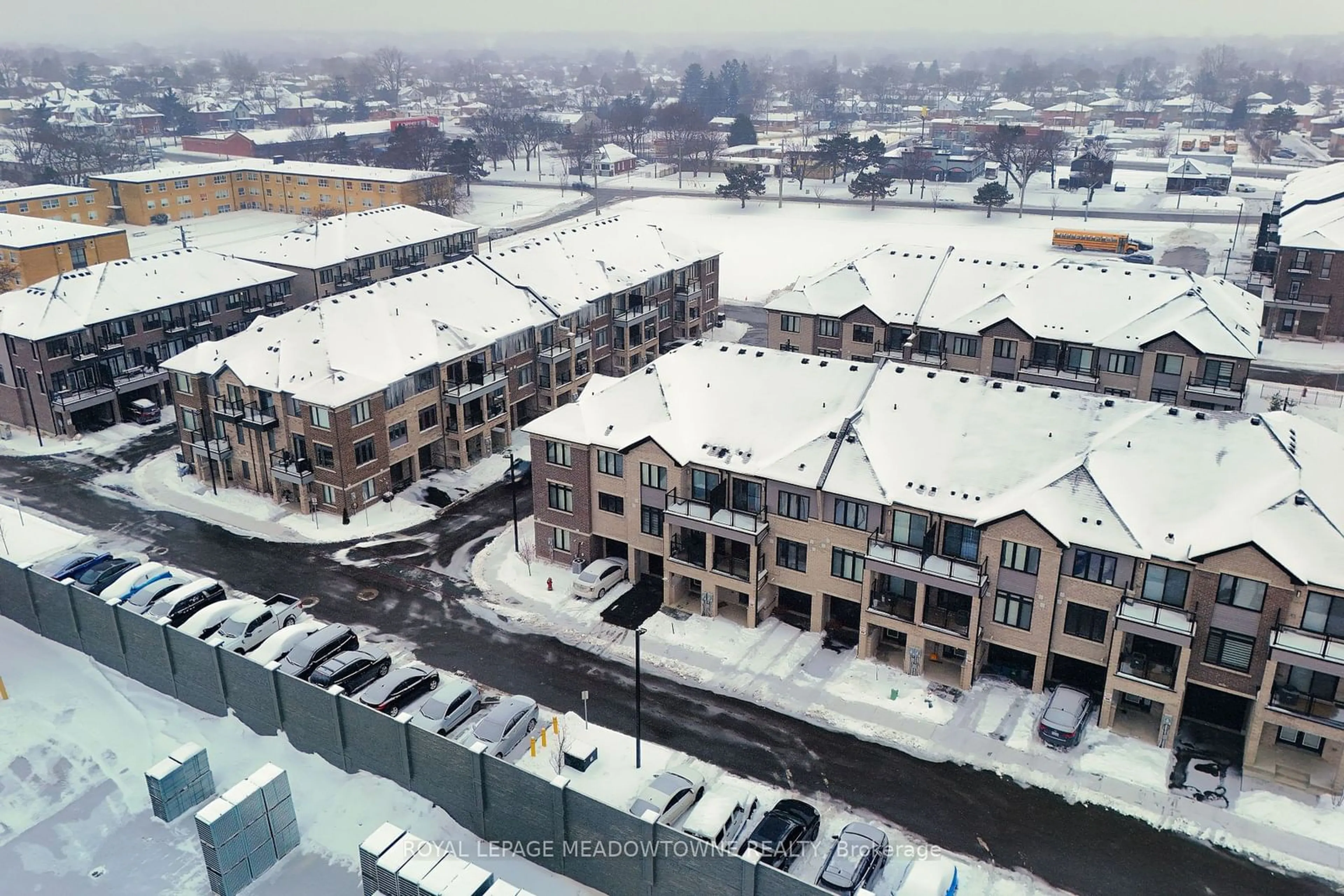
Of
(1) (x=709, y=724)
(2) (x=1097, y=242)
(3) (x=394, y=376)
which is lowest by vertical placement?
(1) (x=709, y=724)

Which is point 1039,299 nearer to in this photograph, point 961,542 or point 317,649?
point 961,542

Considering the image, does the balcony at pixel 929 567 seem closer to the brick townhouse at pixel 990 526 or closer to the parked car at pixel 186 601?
the brick townhouse at pixel 990 526

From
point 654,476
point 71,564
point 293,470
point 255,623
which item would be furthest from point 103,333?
point 654,476

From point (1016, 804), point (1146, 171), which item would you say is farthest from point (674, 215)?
point (1016, 804)

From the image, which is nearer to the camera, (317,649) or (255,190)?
(317,649)

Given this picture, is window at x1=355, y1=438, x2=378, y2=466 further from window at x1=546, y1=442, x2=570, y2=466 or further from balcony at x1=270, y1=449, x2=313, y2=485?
window at x1=546, y1=442, x2=570, y2=466

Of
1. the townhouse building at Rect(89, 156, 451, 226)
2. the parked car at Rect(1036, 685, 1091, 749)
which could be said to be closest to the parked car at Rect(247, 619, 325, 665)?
the parked car at Rect(1036, 685, 1091, 749)

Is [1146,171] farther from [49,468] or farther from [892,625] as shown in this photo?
[49,468]
